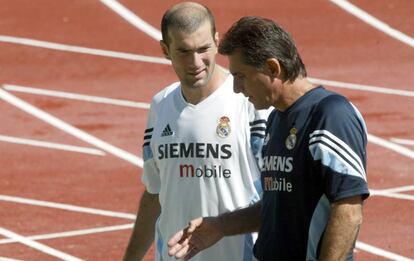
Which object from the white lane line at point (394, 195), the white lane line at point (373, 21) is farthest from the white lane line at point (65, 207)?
the white lane line at point (373, 21)

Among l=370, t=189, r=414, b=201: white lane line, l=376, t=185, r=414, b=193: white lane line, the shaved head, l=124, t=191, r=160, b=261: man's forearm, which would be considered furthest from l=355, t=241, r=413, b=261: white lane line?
the shaved head

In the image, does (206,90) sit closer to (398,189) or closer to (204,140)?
(204,140)

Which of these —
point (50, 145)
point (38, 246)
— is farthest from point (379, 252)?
point (50, 145)

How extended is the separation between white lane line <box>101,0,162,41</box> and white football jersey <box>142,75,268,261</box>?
9.32 metres

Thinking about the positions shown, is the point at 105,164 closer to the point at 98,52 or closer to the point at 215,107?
the point at 98,52

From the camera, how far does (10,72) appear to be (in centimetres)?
1462

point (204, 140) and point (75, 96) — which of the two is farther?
point (75, 96)

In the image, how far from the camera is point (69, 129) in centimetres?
1314

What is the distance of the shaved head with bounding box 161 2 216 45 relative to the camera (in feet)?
→ 19.6

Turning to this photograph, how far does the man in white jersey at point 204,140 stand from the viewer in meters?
5.99

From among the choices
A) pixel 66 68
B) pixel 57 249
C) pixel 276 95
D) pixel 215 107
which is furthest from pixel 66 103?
pixel 276 95

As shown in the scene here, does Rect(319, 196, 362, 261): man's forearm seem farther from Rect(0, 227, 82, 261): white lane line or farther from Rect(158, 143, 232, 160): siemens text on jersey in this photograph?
Rect(0, 227, 82, 261): white lane line

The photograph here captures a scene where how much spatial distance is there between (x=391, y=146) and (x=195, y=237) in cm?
723

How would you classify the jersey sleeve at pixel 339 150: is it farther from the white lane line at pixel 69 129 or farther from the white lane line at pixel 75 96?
the white lane line at pixel 75 96
